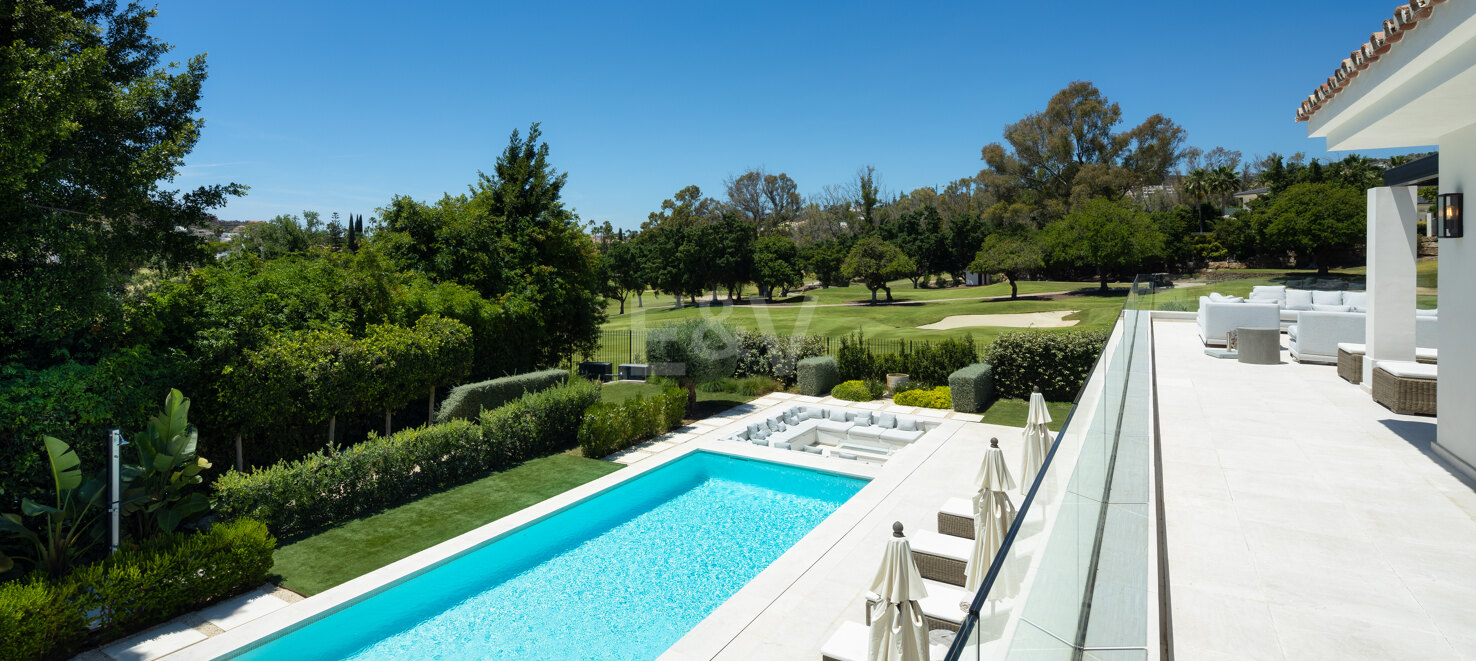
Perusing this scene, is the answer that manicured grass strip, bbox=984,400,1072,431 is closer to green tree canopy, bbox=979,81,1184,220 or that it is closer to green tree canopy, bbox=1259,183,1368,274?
green tree canopy, bbox=1259,183,1368,274

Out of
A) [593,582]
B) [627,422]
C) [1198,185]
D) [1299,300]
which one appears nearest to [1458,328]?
[593,582]

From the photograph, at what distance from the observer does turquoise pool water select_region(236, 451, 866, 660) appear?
6570 millimetres

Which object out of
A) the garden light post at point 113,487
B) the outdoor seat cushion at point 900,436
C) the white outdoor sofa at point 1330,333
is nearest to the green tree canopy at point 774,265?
the outdoor seat cushion at point 900,436

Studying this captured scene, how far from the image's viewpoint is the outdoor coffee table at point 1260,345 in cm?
1199

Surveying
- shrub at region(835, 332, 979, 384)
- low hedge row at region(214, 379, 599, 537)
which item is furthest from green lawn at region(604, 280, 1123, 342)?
low hedge row at region(214, 379, 599, 537)

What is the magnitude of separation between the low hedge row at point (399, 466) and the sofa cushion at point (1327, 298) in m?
20.4

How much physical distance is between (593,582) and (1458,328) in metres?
9.20

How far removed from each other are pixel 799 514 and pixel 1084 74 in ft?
209

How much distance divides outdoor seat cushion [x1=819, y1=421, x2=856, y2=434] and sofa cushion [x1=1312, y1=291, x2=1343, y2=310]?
46.9ft

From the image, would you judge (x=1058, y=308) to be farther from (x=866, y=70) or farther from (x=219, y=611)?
(x=219, y=611)

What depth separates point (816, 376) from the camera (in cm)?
1816

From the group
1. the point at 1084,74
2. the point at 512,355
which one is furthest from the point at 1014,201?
the point at 512,355

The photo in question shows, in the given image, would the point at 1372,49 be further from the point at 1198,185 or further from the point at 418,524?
the point at 1198,185

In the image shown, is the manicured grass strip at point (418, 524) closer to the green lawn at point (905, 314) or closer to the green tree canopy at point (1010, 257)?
the green lawn at point (905, 314)
